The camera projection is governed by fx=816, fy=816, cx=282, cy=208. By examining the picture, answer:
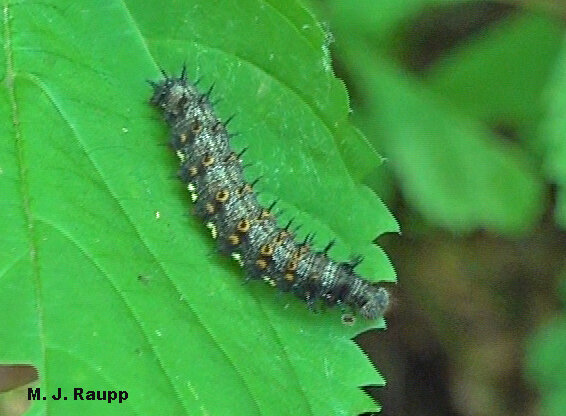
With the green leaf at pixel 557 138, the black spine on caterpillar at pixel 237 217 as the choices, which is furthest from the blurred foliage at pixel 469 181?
the black spine on caterpillar at pixel 237 217

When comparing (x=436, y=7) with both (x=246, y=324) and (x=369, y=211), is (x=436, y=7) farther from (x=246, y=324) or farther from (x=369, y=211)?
(x=246, y=324)

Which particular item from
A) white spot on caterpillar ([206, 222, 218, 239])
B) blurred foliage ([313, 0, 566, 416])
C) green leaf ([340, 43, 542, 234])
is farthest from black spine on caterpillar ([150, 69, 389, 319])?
green leaf ([340, 43, 542, 234])

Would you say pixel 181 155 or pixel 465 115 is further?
pixel 465 115

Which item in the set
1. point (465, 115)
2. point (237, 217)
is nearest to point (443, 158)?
point (465, 115)

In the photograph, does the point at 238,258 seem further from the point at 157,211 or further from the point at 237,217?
the point at 157,211

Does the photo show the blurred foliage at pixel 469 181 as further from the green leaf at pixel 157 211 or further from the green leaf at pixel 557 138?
the green leaf at pixel 157 211

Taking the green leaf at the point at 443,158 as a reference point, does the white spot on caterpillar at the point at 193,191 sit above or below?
below
